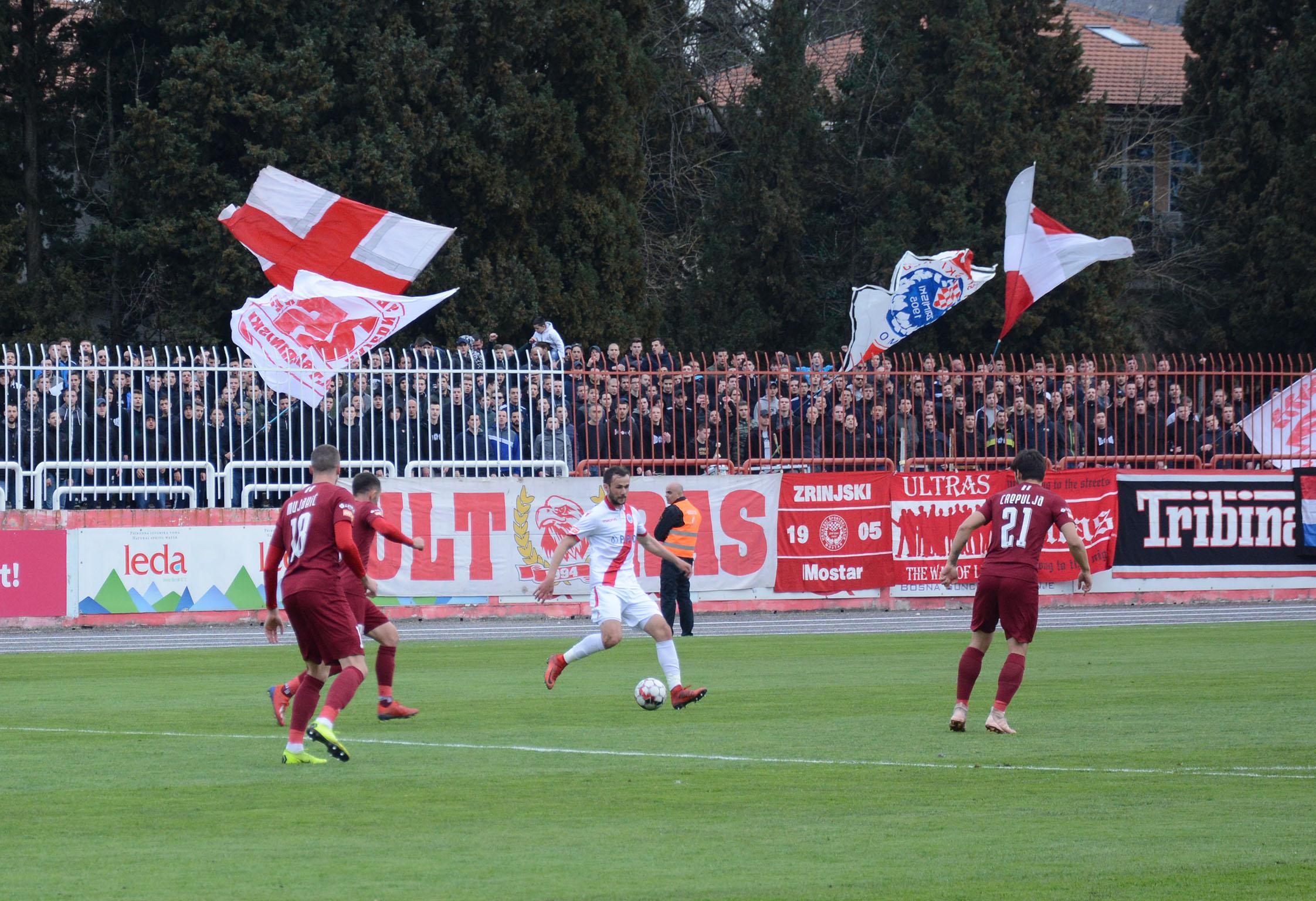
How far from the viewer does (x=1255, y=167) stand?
131ft

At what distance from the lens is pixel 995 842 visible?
7426 mm

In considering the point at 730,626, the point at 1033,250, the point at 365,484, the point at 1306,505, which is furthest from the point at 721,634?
the point at 1306,505

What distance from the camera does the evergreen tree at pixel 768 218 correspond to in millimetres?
38000

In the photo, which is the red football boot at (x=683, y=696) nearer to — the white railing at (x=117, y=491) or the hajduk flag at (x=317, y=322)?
the hajduk flag at (x=317, y=322)

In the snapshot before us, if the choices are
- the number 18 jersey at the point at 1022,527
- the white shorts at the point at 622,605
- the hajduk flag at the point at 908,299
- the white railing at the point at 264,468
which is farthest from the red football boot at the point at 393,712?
the hajduk flag at the point at 908,299

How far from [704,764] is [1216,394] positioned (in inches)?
735

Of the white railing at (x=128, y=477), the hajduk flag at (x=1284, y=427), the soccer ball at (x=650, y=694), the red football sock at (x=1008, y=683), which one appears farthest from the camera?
the hajduk flag at (x=1284, y=427)

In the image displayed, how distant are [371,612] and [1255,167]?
31.9 meters

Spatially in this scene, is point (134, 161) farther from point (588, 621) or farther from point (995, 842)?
point (995, 842)

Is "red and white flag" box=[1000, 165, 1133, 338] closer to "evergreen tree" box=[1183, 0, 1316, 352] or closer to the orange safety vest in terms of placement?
the orange safety vest

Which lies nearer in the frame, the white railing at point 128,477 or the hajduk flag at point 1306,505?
the white railing at point 128,477

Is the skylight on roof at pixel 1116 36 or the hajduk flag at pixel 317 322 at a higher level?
the skylight on roof at pixel 1116 36

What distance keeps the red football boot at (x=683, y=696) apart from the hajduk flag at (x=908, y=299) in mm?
11421

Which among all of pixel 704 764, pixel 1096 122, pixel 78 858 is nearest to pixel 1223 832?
pixel 704 764
